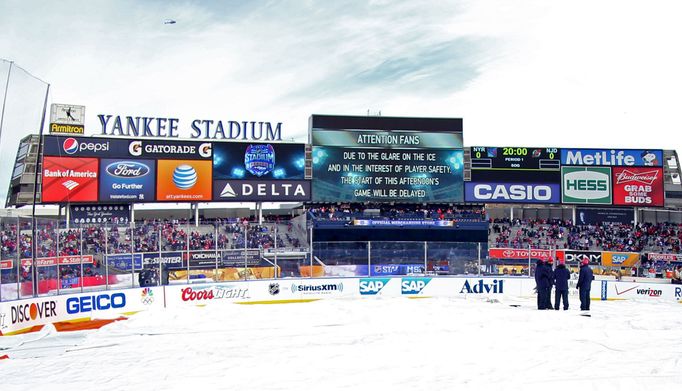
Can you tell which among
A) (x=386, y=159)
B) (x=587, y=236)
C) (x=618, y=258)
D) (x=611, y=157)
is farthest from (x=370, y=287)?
(x=611, y=157)

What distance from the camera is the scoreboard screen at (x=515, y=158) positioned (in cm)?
4403

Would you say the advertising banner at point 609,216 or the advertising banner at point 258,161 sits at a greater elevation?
the advertising banner at point 258,161

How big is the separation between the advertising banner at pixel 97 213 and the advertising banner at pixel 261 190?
568 cm

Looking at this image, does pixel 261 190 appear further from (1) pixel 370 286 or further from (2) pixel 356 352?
(2) pixel 356 352

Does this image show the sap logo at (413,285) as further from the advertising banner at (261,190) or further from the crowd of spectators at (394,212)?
the advertising banner at (261,190)

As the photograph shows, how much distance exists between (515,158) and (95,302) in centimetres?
3059

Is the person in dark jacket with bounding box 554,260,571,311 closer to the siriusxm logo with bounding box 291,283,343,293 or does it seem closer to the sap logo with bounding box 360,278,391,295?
the sap logo with bounding box 360,278,391,295

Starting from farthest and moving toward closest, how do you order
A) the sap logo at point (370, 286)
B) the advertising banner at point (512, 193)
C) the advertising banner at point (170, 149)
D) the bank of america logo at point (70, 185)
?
the advertising banner at point (512, 193)
the advertising banner at point (170, 149)
the bank of america logo at point (70, 185)
the sap logo at point (370, 286)

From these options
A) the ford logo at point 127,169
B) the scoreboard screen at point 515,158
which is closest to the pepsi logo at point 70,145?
the ford logo at point 127,169

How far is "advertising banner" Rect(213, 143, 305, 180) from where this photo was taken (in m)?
41.0

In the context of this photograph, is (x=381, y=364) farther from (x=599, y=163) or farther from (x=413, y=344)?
(x=599, y=163)

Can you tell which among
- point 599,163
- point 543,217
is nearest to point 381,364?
point 599,163

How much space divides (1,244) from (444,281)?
1719 centimetres

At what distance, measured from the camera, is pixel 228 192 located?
40969 millimetres
